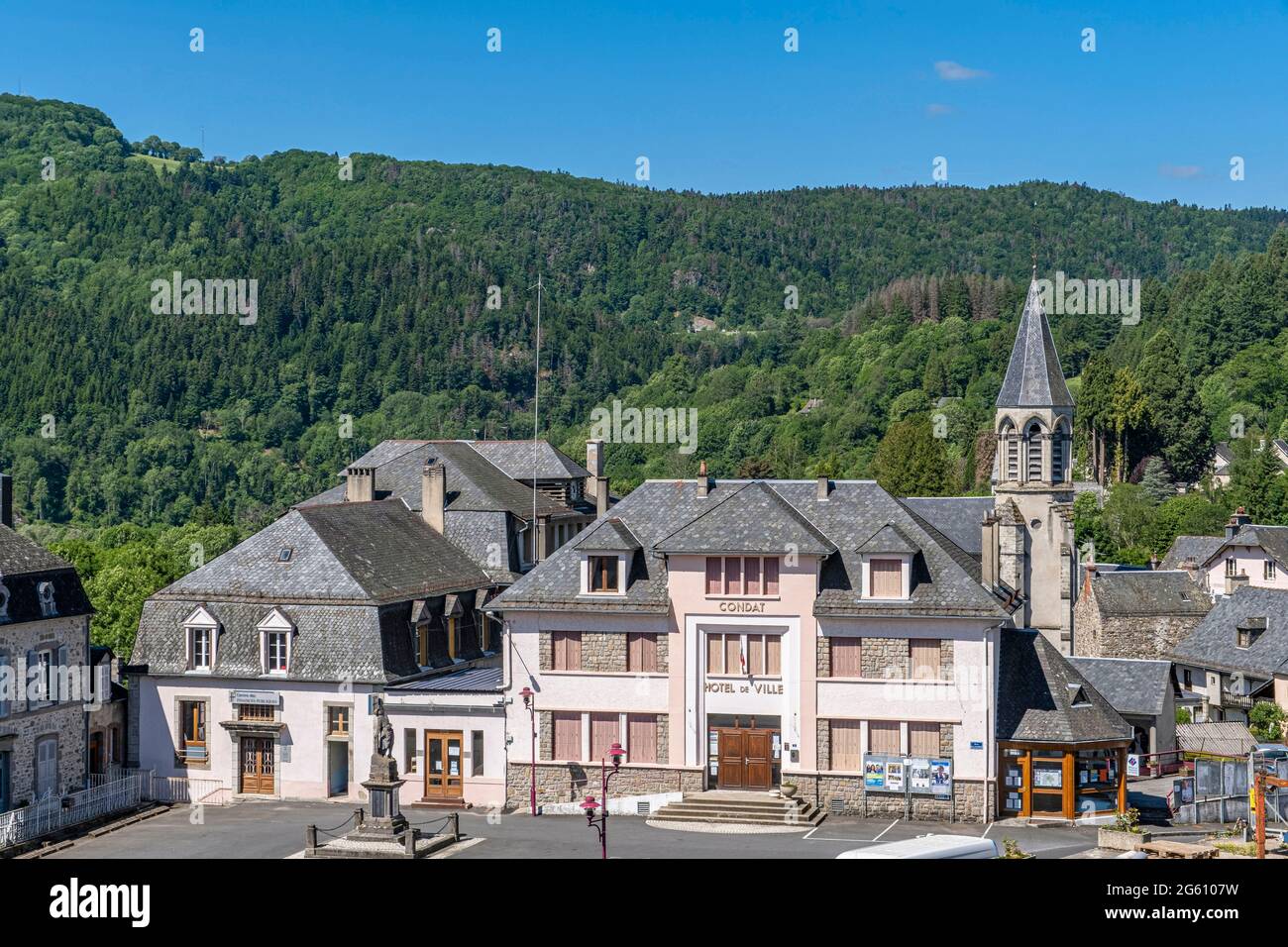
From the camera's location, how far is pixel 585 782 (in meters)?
49.7

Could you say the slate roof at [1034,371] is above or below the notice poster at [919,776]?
above

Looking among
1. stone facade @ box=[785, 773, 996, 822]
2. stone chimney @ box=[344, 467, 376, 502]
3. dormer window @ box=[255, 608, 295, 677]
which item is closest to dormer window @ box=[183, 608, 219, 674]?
dormer window @ box=[255, 608, 295, 677]

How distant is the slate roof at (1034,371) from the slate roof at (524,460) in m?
21.3

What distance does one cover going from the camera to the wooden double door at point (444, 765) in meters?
51.1

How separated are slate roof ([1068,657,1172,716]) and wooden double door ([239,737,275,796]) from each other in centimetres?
2991

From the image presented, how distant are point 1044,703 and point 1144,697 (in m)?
18.3

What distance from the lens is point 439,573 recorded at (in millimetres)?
60219

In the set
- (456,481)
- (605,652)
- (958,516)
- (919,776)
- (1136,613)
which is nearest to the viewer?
(919,776)

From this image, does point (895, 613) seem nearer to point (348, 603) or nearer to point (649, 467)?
point (348, 603)

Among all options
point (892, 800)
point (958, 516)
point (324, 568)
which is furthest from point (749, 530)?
point (958, 516)

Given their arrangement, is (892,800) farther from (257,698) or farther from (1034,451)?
(1034,451)

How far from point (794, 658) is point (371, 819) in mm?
12894

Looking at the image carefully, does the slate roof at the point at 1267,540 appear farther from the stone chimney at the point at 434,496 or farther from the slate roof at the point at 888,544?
the slate roof at the point at 888,544

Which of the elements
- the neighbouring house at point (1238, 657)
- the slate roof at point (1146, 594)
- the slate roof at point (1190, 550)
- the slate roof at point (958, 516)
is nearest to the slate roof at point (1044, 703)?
the slate roof at point (958, 516)
